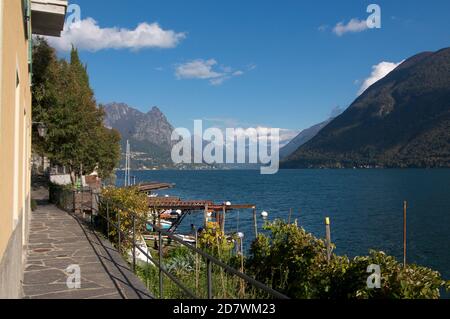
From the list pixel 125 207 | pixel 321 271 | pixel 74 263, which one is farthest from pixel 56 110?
pixel 321 271

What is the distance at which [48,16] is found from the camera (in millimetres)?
8656

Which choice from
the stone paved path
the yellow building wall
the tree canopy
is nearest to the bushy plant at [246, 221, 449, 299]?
the stone paved path

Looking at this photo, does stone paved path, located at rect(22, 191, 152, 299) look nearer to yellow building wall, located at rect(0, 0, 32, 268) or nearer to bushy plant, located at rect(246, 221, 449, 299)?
yellow building wall, located at rect(0, 0, 32, 268)

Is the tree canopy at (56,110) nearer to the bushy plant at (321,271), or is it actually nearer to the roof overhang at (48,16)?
the roof overhang at (48,16)

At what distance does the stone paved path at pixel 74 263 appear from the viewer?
226 inches

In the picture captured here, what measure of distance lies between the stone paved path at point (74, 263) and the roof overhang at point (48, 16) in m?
4.73

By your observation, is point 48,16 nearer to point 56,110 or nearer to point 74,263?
point 74,263

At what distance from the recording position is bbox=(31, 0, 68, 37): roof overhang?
8156 millimetres

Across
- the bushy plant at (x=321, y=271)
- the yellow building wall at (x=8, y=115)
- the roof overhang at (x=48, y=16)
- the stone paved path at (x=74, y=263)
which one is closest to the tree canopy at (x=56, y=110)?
the stone paved path at (x=74, y=263)

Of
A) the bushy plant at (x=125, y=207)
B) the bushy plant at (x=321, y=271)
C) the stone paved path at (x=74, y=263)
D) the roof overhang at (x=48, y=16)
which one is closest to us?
the stone paved path at (x=74, y=263)

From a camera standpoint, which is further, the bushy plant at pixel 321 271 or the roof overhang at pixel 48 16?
the roof overhang at pixel 48 16

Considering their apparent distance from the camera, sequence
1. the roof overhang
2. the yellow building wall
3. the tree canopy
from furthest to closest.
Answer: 1. the tree canopy
2. the roof overhang
3. the yellow building wall

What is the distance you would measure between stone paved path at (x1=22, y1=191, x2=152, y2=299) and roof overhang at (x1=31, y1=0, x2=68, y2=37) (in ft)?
15.5
